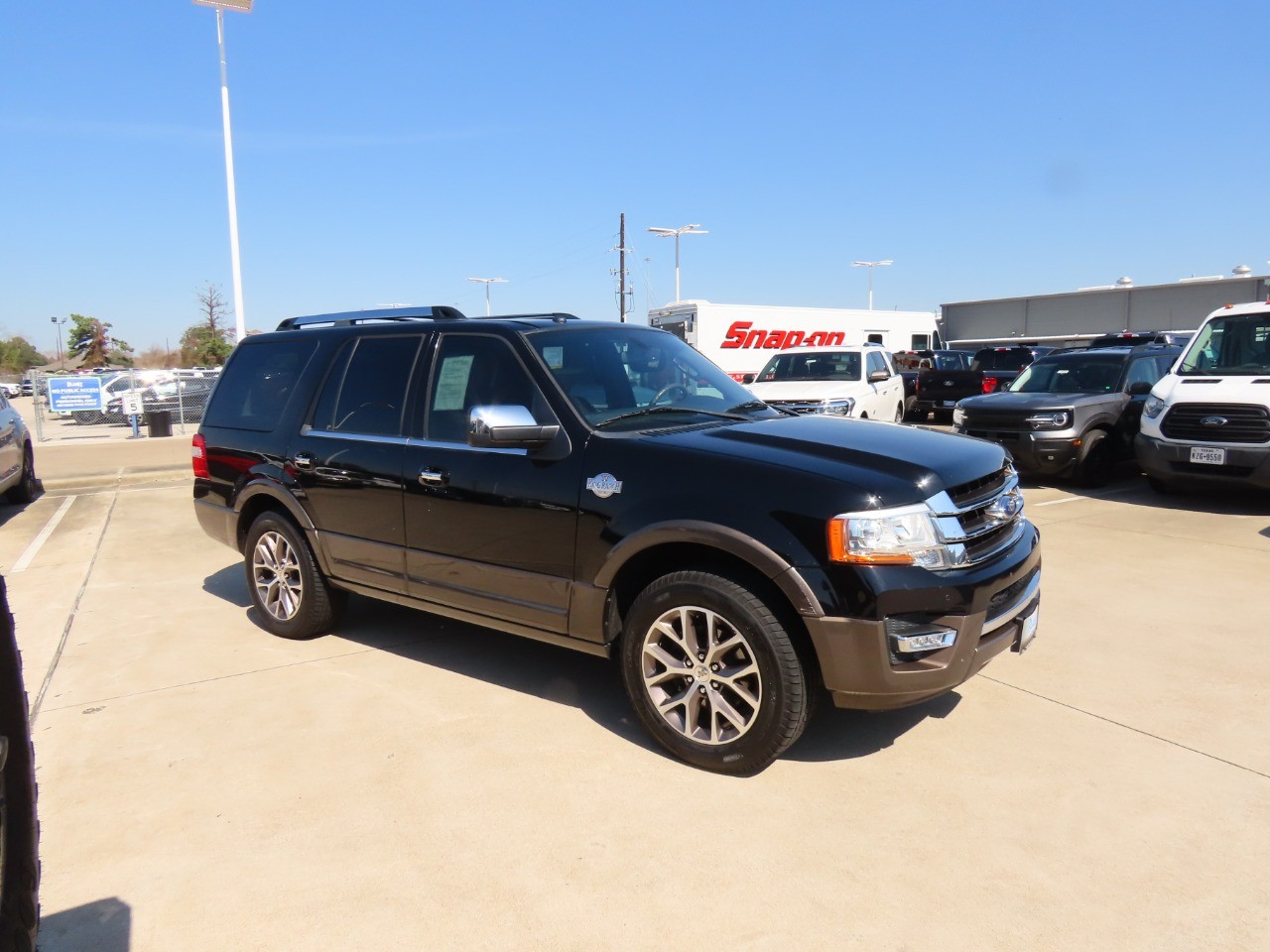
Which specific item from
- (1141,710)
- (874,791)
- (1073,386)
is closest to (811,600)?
(874,791)

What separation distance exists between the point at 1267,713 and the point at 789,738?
2.35 meters

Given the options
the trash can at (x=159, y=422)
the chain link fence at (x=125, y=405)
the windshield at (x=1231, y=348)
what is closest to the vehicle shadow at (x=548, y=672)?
the windshield at (x=1231, y=348)

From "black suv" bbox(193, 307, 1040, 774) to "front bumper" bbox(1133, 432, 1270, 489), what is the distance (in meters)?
5.97

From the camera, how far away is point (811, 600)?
127 inches

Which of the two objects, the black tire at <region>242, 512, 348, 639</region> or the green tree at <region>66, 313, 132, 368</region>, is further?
the green tree at <region>66, 313, 132, 368</region>

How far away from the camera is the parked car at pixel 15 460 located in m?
9.82

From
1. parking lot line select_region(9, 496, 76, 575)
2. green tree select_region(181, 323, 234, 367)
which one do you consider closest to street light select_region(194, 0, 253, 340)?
parking lot line select_region(9, 496, 76, 575)

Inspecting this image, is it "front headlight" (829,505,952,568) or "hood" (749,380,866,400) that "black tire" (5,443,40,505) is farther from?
"front headlight" (829,505,952,568)

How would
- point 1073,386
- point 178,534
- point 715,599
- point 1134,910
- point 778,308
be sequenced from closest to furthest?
point 1134,910 → point 715,599 → point 178,534 → point 1073,386 → point 778,308

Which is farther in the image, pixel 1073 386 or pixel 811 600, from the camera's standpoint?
pixel 1073 386

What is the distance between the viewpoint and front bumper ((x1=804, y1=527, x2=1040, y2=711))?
125 inches

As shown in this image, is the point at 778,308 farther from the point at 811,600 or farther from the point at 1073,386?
the point at 811,600

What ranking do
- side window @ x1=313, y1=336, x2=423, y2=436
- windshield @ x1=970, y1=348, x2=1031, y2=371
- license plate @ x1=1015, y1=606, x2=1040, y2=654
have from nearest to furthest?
license plate @ x1=1015, y1=606, x2=1040, y2=654, side window @ x1=313, y1=336, x2=423, y2=436, windshield @ x1=970, y1=348, x2=1031, y2=371

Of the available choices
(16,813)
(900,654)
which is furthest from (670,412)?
(16,813)
